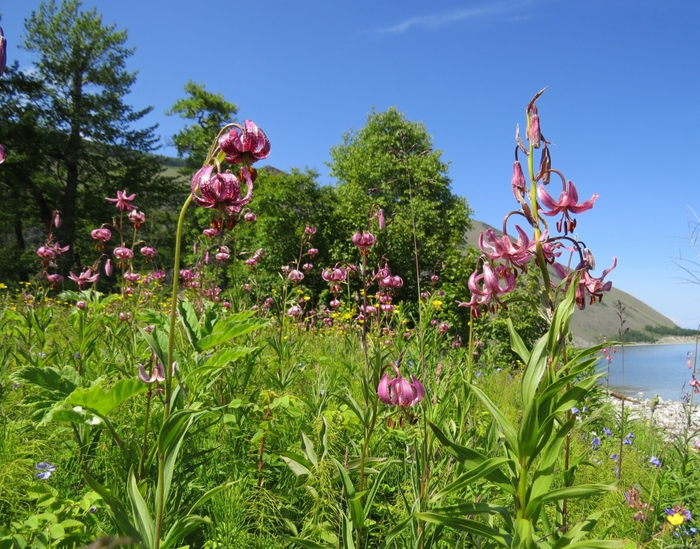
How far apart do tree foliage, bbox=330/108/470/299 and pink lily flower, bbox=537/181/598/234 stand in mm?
11959

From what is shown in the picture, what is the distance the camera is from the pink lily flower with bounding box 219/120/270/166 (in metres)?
1.14

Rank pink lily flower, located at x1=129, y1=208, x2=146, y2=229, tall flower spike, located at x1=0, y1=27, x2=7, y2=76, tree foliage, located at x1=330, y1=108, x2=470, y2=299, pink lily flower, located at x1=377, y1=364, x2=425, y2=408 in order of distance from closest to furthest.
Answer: tall flower spike, located at x1=0, y1=27, x2=7, y2=76
pink lily flower, located at x1=377, y1=364, x2=425, y2=408
pink lily flower, located at x1=129, y1=208, x2=146, y2=229
tree foliage, located at x1=330, y1=108, x2=470, y2=299

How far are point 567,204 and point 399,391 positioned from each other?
2.37ft

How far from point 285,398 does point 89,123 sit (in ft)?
68.0

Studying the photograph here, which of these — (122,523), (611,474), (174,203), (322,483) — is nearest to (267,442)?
(322,483)

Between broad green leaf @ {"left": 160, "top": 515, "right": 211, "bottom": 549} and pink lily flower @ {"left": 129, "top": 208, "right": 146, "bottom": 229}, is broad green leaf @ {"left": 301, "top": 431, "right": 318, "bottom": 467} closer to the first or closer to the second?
broad green leaf @ {"left": 160, "top": 515, "right": 211, "bottom": 549}

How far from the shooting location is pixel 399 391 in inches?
53.3

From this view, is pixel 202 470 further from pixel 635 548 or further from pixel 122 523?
pixel 635 548

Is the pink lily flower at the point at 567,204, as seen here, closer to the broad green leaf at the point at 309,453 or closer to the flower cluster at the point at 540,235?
the flower cluster at the point at 540,235

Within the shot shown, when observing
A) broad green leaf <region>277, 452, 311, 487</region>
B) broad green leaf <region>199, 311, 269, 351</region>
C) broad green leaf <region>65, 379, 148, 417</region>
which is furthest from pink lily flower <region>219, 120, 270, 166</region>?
broad green leaf <region>277, 452, 311, 487</region>

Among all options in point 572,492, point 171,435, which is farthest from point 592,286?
point 171,435

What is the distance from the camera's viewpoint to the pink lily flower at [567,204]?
1.25m

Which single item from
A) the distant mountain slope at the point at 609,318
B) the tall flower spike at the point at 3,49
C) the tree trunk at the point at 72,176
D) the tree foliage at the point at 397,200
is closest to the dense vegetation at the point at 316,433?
the tall flower spike at the point at 3,49

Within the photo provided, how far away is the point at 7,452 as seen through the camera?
1638mm
